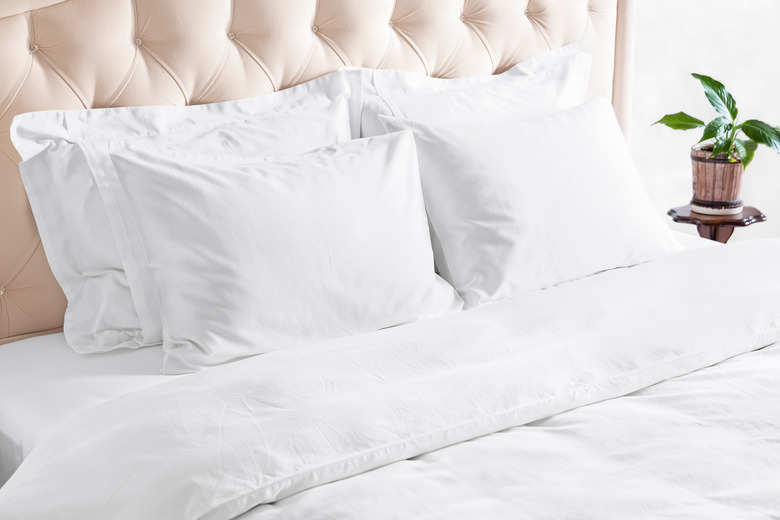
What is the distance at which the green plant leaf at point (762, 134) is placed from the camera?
2715 mm

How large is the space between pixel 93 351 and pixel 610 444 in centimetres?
96

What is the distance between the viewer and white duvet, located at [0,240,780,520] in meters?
1.05

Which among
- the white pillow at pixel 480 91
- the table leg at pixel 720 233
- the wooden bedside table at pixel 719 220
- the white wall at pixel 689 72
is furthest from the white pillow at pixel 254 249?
the white wall at pixel 689 72

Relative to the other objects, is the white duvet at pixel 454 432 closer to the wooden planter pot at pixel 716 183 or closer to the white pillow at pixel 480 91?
the white pillow at pixel 480 91

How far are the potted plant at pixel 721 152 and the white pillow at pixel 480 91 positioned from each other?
1.56 ft

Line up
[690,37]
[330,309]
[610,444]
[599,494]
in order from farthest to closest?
[690,37] < [330,309] < [610,444] < [599,494]

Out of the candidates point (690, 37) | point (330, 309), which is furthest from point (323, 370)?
point (690, 37)

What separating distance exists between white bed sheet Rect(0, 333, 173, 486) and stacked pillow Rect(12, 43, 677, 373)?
46mm

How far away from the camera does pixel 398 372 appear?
53.3 inches

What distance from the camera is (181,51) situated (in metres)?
1.87

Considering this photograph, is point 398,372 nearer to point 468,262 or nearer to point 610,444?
point 610,444

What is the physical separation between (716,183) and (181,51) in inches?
67.5

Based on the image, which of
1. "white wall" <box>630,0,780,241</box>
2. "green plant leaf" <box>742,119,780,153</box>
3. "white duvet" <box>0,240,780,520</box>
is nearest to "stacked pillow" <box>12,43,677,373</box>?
"white duvet" <box>0,240,780,520</box>

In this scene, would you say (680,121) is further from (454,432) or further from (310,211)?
(454,432)
